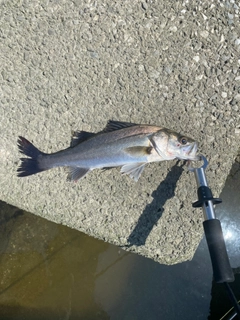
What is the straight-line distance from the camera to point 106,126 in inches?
112

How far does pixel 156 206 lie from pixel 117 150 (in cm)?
83

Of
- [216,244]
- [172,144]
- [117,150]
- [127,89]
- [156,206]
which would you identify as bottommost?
[156,206]

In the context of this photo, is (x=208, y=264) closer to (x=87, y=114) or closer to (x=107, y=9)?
(x=87, y=114)

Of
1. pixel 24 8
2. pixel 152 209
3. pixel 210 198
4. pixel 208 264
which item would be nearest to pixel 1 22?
pixel 24 8

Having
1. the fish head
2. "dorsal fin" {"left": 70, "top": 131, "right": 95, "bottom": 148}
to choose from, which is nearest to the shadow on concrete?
"dorsal fin" {"left": 70, "top": 131, "right": 95, "bottom": 148}

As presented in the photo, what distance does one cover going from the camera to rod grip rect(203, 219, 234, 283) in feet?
7.10

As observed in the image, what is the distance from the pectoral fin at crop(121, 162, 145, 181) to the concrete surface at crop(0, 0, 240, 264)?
273mm

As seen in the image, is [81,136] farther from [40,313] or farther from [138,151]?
[40,313]

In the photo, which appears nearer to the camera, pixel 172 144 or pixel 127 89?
pixel 172 144

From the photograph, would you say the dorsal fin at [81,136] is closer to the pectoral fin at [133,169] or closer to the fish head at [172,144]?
the pectoral fin at [133,169]

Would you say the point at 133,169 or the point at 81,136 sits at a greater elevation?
the point at 81,136

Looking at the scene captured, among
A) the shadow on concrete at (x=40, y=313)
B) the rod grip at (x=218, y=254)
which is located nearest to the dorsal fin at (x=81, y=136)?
the rod grip at (x=218, y=254)

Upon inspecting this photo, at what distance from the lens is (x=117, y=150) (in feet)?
8.49

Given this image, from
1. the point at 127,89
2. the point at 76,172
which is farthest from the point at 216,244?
the point at 127,89
